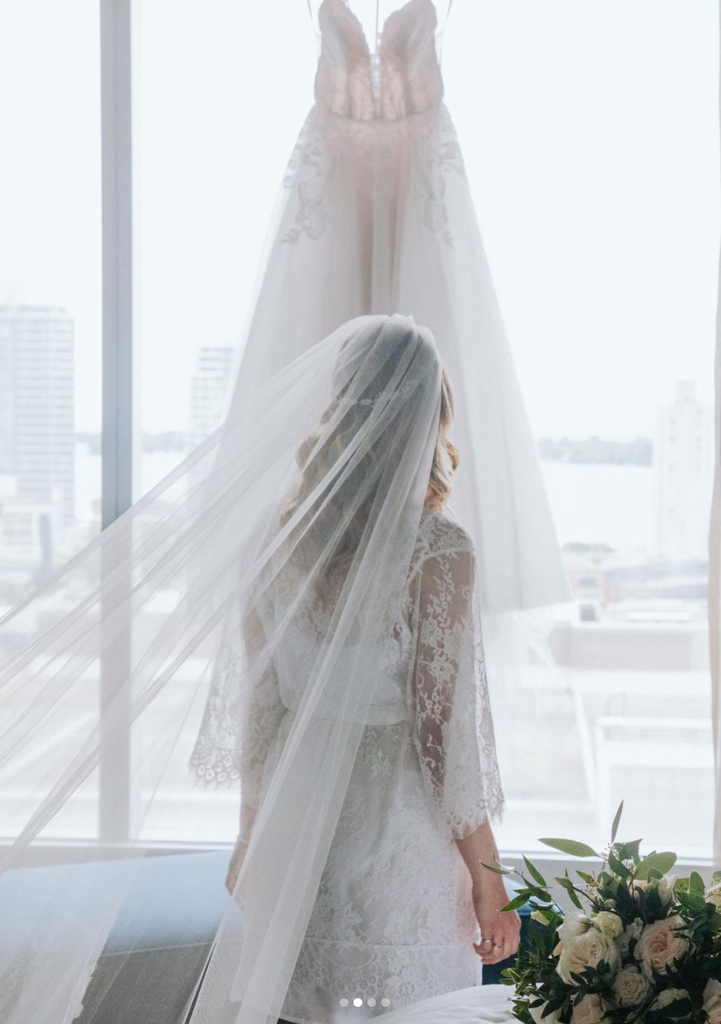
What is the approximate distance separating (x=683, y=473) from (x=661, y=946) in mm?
1525

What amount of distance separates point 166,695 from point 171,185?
1.46 metres

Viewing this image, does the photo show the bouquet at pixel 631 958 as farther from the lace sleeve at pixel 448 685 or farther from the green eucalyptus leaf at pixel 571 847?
the lace sleeve at pixel 448 685

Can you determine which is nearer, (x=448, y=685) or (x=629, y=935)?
(x=629, y=935)

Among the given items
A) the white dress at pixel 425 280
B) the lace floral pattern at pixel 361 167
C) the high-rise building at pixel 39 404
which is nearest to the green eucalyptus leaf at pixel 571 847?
the white dress at pixel 425 280

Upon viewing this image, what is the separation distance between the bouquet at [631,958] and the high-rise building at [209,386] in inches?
60.8

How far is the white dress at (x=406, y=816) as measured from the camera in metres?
1.28

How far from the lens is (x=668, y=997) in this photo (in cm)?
90

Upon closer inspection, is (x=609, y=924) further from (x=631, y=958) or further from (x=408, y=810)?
(x=408, y=810)

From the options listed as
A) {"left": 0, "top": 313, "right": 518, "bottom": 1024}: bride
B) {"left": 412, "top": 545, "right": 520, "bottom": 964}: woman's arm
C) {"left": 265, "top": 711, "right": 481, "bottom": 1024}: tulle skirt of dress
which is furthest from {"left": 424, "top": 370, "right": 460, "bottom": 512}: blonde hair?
{"left": 265, "top": 711, "right": 481, "bottom": 1024}: tulle skirt of dress

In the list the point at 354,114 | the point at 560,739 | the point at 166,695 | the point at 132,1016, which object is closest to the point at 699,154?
the point at 354,114

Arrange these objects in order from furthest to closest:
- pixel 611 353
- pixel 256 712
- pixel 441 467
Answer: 1. pixel 611 353
2. pixel 441 467
3. pixel 256 712

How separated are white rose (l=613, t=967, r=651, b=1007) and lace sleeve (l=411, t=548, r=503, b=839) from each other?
0.39m

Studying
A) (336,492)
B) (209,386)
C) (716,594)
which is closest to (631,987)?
(336,492)

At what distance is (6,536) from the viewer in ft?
7.73
